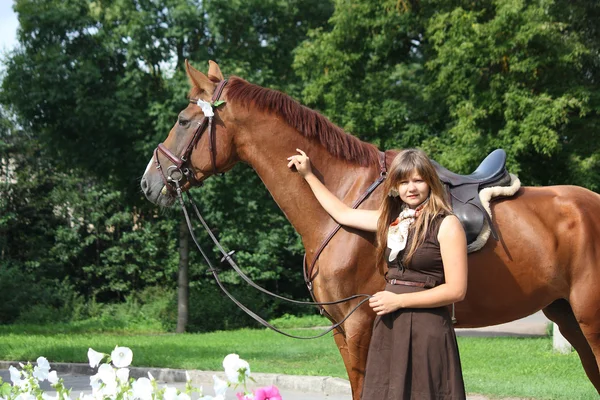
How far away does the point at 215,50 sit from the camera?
19.2 metres

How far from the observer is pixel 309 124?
4898mm

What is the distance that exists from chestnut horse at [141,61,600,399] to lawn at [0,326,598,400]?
11.2ft

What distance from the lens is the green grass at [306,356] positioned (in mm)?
8805

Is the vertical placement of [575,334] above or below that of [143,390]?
below

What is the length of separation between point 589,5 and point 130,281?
51.5ft

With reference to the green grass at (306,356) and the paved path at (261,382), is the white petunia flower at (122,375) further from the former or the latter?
the green grass at (306,356)

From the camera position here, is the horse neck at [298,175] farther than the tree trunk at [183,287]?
No

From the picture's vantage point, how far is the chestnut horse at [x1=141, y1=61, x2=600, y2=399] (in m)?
4.55

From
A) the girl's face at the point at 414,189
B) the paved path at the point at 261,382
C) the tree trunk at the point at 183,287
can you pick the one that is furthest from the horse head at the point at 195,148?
the tree trunk at the point at 183,287

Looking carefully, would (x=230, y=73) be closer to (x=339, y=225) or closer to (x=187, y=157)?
(x=187, y=157)

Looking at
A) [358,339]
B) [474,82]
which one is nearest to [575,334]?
[358,339]

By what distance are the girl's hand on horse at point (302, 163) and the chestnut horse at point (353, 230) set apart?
0.10 meters

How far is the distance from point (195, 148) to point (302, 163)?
77 centimetres

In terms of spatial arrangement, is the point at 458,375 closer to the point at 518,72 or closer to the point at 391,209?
the point at 391,209
